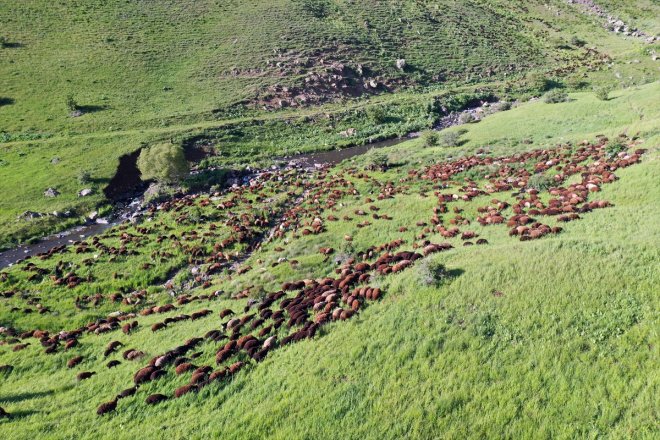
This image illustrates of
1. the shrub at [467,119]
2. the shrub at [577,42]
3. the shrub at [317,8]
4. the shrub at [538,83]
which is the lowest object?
the shrub at [467,119]

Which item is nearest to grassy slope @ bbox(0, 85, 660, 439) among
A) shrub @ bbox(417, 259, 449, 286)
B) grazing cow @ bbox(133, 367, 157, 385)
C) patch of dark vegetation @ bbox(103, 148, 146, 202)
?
shrub @ bbox(417, 259, 449, 286)

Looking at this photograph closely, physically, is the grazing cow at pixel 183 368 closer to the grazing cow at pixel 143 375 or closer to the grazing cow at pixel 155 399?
the grazing cow at pixel 143 375

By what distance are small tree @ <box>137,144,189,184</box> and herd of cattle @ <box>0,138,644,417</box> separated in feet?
13.6

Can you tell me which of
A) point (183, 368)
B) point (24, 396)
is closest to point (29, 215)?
point (24, 396)

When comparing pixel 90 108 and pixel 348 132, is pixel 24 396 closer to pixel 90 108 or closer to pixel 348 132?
pixel 348 132

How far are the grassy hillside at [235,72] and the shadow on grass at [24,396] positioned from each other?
92.7 feet

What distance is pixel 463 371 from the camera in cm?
1009

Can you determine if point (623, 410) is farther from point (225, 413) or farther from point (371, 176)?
point (371, 176)

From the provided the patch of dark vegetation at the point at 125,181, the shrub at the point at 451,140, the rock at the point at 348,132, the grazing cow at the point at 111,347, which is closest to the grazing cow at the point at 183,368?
the grazing cow at the point at 111,347

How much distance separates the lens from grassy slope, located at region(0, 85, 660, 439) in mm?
8734

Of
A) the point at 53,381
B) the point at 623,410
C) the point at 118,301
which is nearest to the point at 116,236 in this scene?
the point at 118,301

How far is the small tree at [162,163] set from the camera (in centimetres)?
4522

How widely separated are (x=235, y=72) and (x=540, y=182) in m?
67.5

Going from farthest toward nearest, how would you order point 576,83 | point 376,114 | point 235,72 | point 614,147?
point 235,72 < point 576,83 < point 376,114 < point 614,147
